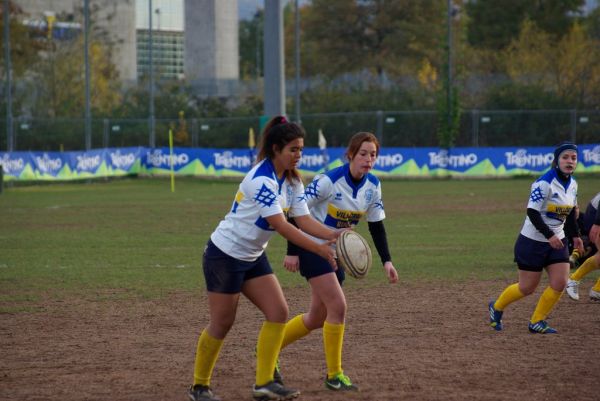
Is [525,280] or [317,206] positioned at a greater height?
[317,206]

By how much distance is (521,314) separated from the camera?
11133mm

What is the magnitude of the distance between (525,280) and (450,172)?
31672 mm

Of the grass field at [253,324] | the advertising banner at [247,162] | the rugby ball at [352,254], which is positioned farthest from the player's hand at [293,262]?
the advertising banner at [247,162]

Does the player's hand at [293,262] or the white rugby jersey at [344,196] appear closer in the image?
the player's hand at [293,262]

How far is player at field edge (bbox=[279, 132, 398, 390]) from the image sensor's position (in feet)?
24.8

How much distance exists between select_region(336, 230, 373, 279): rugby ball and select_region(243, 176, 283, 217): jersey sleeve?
802mm

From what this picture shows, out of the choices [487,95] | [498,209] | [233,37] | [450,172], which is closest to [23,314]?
[498,209]

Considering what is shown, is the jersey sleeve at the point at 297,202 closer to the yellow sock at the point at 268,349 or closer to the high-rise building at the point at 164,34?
the yellow sock at the point at 268,349

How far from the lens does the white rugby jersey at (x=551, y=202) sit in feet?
32.1

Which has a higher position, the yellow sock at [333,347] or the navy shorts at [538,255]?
the navy shorts at [538,255]

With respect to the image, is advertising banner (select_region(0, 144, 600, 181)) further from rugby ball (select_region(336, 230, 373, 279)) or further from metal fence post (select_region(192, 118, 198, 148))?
rugby ball (select_region(336, 230, 373, 279))

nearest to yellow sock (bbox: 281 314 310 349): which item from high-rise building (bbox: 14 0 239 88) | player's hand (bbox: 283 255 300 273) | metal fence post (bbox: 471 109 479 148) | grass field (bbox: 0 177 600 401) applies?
grass field (bbox: 0 177 600 401)

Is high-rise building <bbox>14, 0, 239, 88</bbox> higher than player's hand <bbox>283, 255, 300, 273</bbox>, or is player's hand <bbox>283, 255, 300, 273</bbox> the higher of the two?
high-rise building <bbox>14, 0, 239, 88</bbox>

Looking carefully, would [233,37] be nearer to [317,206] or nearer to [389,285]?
[389,285]
